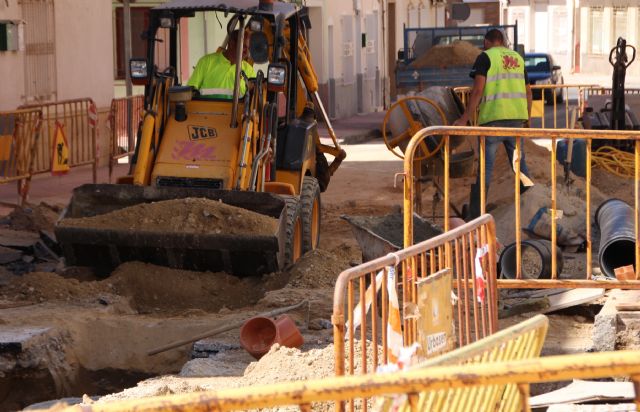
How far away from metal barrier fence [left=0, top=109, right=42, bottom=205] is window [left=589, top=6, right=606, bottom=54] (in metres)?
42.3

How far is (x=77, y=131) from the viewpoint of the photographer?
17359mm

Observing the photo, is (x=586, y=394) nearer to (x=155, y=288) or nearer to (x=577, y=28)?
(x=155, y=288)

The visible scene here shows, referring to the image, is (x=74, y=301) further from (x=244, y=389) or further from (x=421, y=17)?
(x=421, y=17)

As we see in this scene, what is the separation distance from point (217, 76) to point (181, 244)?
1859mm

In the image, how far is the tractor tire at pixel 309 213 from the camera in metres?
11.1

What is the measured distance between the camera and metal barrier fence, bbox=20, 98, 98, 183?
1659 centimetres

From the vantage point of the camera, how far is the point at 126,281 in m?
9.91

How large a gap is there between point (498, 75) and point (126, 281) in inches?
190

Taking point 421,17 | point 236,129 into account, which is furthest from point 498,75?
point 421,17

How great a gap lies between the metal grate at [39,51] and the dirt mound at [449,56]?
7487 mm

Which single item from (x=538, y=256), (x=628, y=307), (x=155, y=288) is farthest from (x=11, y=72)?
(x=628, y=307)

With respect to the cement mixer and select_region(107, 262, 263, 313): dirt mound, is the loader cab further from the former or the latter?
the cement mixer

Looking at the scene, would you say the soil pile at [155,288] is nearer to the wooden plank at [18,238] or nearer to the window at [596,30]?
the wooden plank at [18,238]

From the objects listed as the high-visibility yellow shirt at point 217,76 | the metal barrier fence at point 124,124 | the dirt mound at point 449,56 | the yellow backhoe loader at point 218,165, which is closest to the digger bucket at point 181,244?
the yellow backhoe loader at point 218,165
